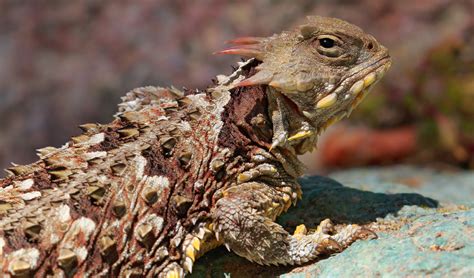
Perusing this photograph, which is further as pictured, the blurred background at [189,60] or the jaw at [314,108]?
the blurred background at [189,60]

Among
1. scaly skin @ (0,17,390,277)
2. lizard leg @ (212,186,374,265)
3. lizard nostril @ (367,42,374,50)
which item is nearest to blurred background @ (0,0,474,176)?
lizard nostril @ (367,42,374,50)

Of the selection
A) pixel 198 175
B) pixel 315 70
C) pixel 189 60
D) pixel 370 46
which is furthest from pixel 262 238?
pixel 189 60

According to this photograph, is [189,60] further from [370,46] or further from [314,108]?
[314,108]

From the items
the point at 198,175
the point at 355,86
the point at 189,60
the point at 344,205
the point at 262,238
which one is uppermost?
the point at 189,60

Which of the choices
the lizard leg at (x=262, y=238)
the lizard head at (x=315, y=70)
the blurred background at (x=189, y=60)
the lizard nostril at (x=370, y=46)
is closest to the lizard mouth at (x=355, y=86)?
the lizard head at (x=315, y=70)

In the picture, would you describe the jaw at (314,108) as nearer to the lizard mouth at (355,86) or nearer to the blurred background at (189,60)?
the lizard mouth at (355,86)
